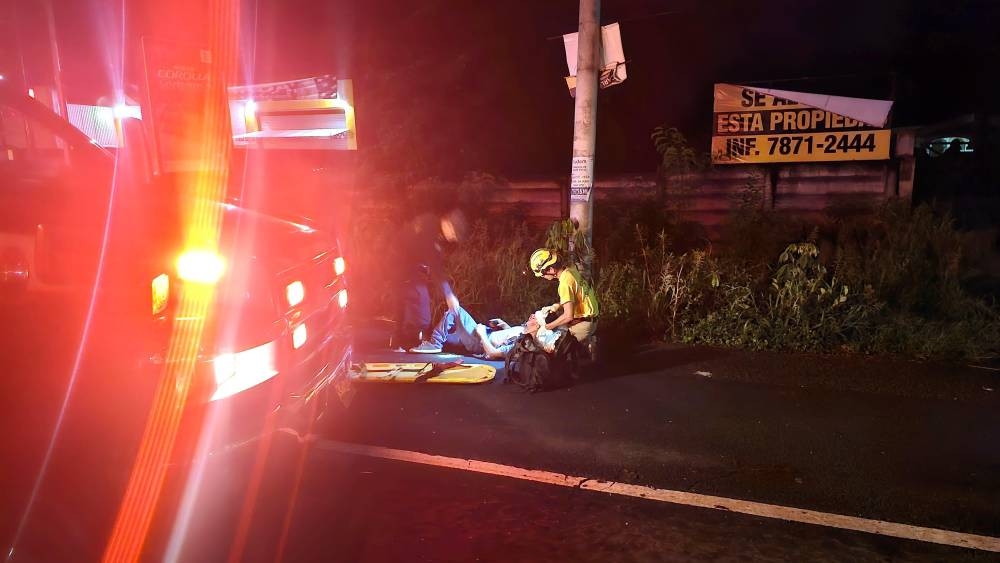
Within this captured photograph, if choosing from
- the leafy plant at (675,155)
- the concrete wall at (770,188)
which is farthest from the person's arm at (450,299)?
the leafy plant at (675,155)

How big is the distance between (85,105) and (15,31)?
16.8ft

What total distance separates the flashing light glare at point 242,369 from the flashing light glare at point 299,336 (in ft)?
0.65

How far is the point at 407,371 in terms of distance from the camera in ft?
19.5

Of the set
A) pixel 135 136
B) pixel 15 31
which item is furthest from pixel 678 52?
pixel 15 31

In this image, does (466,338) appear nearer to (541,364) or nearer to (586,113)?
(541,364)

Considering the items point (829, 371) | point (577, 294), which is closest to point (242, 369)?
point (577, 294)

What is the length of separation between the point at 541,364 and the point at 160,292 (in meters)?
3.17

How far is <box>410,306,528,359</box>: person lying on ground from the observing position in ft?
21.2

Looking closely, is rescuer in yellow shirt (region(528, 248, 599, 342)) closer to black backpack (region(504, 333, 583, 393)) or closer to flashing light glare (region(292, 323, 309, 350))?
black backpack (region(504, 333, 583, 393))

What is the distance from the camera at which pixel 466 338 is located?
21.6 ft

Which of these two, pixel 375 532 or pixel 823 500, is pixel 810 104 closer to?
pixel 823 500

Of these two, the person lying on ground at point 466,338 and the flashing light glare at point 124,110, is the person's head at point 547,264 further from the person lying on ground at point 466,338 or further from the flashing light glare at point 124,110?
the flashing light glare at point 124,110

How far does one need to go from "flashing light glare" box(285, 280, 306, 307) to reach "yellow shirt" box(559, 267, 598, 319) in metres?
A: 2.59

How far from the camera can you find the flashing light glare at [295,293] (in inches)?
137
